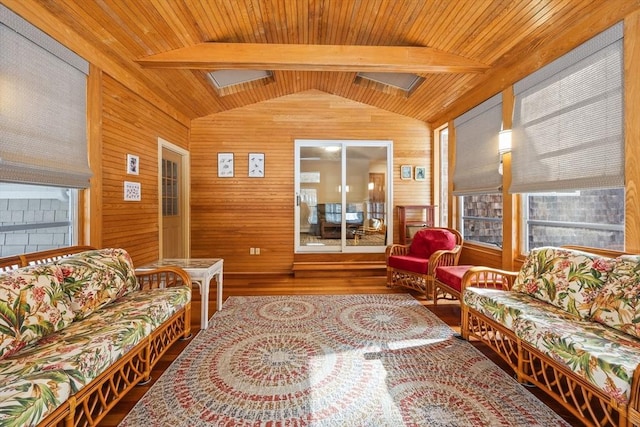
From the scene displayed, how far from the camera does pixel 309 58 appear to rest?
2949 mm

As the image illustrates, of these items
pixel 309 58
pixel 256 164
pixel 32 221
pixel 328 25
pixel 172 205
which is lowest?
pixel 32 221

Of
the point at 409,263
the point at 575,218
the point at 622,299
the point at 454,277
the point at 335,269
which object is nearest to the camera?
the point at 622,299

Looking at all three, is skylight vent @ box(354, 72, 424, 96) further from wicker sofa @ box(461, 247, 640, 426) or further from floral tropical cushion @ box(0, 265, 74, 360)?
floral tropical cushion @ box(0, 265, 74, 360)

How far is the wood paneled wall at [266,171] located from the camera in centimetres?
482

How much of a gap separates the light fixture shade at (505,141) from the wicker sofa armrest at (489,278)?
130 cm

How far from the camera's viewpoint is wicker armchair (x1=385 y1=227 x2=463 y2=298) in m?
3.52

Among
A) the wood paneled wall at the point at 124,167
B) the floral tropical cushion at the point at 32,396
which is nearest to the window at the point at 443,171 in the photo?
the wood paneled wall at the point at 124,167

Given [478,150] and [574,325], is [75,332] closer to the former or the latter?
[574,325]

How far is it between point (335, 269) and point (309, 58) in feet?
10.2

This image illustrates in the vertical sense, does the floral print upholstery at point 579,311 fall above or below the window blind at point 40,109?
below

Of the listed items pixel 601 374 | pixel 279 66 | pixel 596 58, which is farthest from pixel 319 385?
pixel 596 58

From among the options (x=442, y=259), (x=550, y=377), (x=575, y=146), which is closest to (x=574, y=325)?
(x=550, y=377)

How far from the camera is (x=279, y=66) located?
2998 mm

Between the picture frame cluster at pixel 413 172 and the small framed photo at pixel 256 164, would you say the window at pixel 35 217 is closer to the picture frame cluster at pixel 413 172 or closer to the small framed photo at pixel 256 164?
the small framed photo at pixel 256 164
